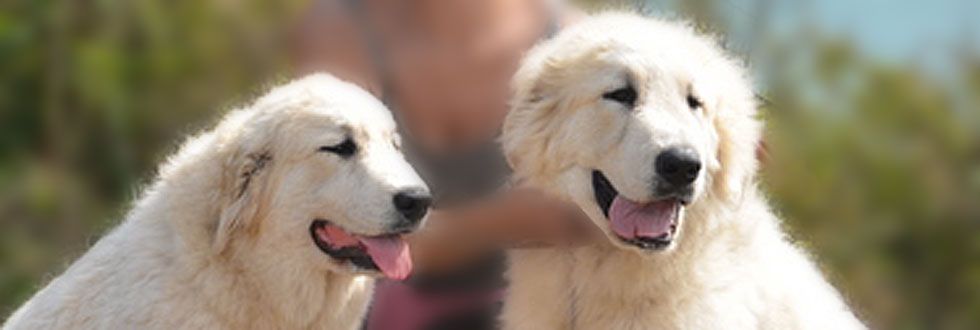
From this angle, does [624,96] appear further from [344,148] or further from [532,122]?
[344,148]

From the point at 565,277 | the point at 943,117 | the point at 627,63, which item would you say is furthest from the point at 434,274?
the point at 943,117

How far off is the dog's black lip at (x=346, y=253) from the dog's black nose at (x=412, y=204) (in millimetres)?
182

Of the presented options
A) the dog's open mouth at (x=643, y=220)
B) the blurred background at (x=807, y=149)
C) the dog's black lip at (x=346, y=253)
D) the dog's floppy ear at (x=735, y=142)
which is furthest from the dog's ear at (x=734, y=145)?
the blurred background at (x=807, y=149)

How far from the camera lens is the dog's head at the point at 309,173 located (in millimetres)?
5898

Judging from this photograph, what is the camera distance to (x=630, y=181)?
550 cm

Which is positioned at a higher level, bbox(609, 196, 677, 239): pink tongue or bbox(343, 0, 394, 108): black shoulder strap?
bbox(343, 0, 394, 108): black shoulder strap

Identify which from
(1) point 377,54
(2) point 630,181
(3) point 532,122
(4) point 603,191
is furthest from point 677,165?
(1) point 377,54

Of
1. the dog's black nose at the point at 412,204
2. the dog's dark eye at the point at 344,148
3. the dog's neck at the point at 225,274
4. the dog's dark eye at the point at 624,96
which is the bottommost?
the dog's neck at the point at 225,274

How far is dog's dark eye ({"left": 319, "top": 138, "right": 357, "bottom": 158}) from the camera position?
5.95 m

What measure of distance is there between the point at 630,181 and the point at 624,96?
0.98ft

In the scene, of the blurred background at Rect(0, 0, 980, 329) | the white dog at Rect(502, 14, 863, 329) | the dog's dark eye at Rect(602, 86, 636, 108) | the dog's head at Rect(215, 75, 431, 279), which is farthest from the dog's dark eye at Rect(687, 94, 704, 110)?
the blurred background at Rect(0, 0, 980, 329)

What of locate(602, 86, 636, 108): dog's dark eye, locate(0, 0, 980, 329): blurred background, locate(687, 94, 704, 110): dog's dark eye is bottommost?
locate(0, 0, 980, 329): blurred background

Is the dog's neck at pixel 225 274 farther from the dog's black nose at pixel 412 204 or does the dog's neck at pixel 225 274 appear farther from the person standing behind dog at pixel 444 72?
the dog's black nose at pixel 412 204

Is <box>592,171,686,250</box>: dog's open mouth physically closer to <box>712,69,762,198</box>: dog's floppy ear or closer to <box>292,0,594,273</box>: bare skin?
<box>712,69,762,198</box>: dog's floppy ear
